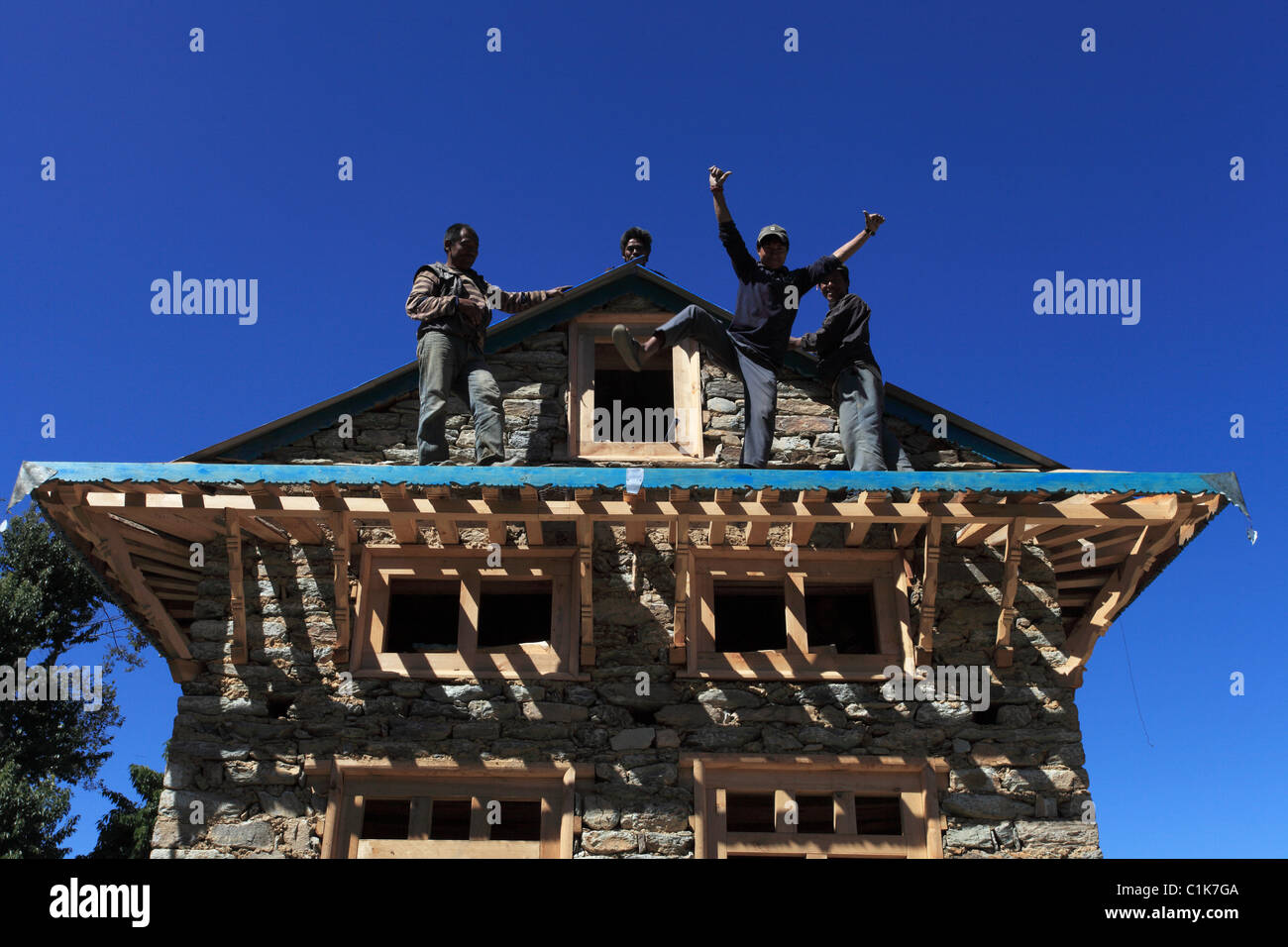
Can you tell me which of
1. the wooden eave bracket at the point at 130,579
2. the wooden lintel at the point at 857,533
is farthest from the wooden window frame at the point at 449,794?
the wooden lintel at the point at 857,533

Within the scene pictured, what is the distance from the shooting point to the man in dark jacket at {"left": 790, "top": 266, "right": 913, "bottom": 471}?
9164 millimetres

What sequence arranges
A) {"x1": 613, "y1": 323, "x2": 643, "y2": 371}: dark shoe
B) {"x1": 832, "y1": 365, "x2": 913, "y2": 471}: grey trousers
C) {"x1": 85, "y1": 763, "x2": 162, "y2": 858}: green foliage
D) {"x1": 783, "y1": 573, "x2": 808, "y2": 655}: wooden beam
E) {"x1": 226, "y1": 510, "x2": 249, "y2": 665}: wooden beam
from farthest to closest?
{"x1": 85, "y1": 763, "x2": 162, "y2": 858}: green foliage, {"x1": 832, "y1": 365, "x2": 913, "y2": 471}: grey trousers, {"x1": 783, "y1": 573, "x2": 808, "y2": 655}: wooden beam, {"x1": 613, "y1": 323, "x2": 643, "y2": 371}: dark shoe, {"x1": 226, "y1": 510, "x2": 249, "y2": 665}: wooden beam

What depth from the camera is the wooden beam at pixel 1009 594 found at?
26.9 feet

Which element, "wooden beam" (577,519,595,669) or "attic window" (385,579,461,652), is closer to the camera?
"wooden beam" (577,519,595,669)

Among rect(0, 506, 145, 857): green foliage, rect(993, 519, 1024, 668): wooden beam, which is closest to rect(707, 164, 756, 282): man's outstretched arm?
rect(993, 519, 1024, 668): wooden beam

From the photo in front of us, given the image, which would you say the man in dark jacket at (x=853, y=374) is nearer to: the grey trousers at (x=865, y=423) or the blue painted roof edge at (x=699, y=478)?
the grey trousers at (x=865, y=423)

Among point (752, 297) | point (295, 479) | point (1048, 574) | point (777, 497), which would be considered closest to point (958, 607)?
point (1048, 574)

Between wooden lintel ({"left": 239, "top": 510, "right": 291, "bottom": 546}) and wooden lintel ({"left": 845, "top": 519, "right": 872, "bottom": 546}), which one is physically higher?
wooden lintel ({"left": 239, "top": 510, "right": 291, "bottom": 546})

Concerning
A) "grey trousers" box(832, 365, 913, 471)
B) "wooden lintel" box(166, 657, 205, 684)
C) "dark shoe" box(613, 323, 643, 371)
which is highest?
"dark shoe" box(613, 323, 643, 371)

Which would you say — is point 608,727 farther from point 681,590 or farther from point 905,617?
point 905,617

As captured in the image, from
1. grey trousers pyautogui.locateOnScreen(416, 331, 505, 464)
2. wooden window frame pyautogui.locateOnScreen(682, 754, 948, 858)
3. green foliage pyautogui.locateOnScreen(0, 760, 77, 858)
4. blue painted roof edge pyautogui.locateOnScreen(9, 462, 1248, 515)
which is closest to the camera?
blue painted roof edge pyautogui.locateOnScreen(9, 462, 1248, 515)

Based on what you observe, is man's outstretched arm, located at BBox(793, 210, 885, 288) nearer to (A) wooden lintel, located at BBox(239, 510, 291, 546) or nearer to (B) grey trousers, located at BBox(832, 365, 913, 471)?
(B) grey trousers, located at BBox(832, 365, 913, 471)

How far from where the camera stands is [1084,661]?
862 centimetres
